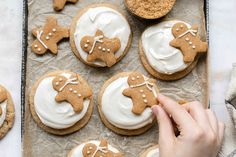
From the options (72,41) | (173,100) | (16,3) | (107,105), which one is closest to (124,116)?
(107,105)

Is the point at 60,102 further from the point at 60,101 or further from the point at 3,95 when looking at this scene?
the point at 3,95

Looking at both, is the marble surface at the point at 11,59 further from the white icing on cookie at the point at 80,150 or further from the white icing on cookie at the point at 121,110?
the white icing on cookie at the point at 121,110

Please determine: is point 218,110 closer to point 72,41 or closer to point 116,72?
point 116,72

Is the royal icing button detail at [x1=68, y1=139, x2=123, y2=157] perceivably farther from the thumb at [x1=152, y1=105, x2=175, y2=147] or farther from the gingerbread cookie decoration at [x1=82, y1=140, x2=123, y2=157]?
the thumb at [x1=152, y1=105, x2=175, y2=147]

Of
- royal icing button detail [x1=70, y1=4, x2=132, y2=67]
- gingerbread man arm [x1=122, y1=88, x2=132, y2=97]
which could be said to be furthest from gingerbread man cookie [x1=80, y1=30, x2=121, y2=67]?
gingerbread man arm [x1=122, y1=88, x2=132, y2=97]

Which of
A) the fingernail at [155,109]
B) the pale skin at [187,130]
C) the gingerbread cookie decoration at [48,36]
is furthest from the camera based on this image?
the gingerbread cookie decoration at [48,36]

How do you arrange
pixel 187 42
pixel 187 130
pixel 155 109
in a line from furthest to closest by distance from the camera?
pixel 187 42, pixel 155 109, pixel 187 130

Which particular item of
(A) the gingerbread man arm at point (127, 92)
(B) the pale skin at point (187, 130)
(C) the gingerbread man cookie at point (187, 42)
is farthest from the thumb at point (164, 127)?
(C) the gingerbread man cookie at point (187, 42)

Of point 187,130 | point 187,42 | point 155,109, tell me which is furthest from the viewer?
point 187,42

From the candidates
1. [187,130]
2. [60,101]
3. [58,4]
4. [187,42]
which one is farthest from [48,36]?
[187,130]
